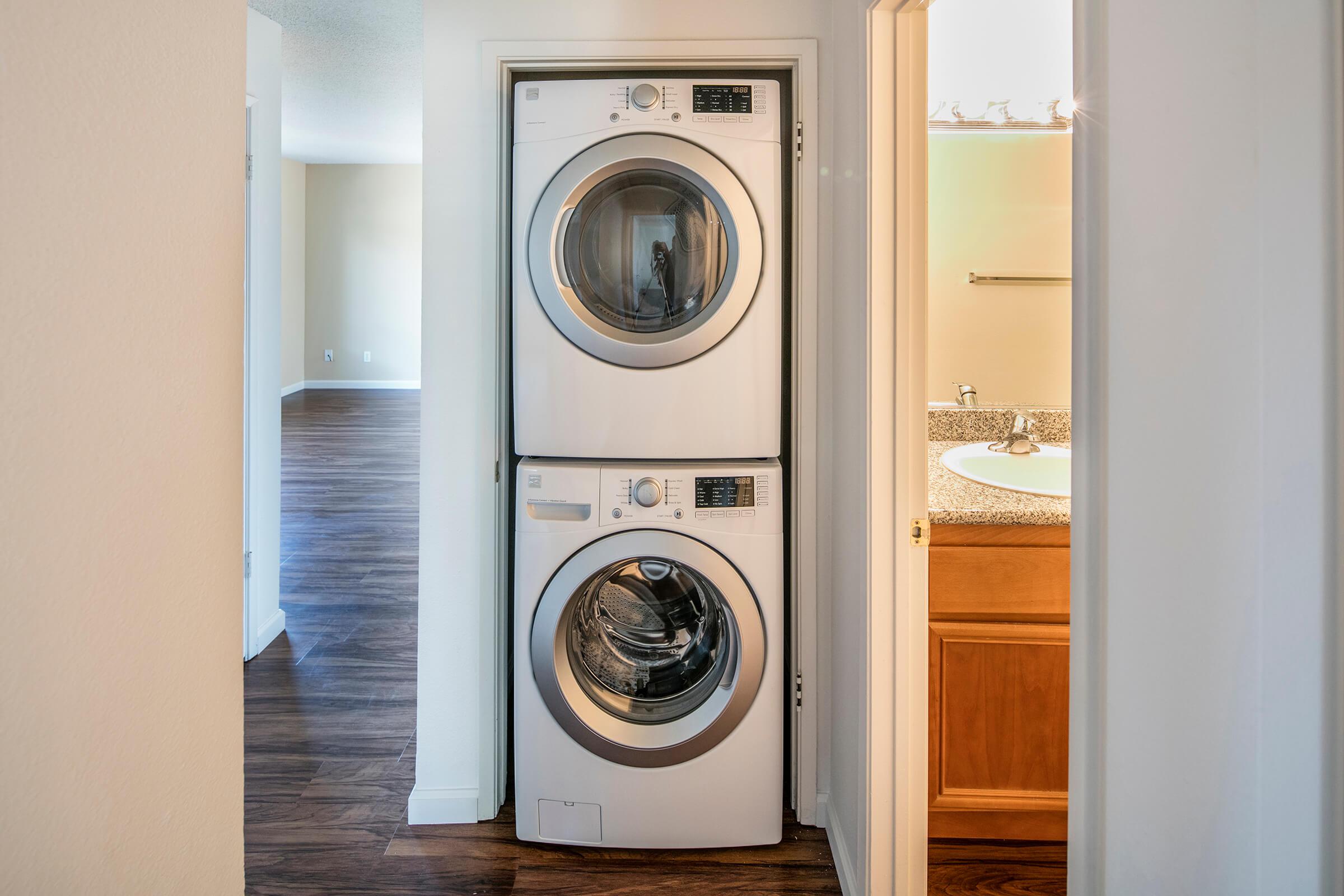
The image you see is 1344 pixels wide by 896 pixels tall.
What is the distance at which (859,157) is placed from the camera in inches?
64.1

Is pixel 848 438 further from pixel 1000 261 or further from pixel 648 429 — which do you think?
pixel 1000 261

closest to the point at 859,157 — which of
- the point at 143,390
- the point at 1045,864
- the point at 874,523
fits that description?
the point at 874,523

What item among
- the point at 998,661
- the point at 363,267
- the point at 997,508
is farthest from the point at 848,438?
the point at 363,267

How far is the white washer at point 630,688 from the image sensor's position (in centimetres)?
188

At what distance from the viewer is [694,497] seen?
6.17 feet

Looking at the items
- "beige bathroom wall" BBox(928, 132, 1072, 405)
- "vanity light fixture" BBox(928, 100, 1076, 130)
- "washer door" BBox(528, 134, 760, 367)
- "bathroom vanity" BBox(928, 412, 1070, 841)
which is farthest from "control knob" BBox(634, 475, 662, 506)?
"vanity light fixture" BBox(928, 100, 1076, 130)

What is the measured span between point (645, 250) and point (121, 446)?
1460 millimetres

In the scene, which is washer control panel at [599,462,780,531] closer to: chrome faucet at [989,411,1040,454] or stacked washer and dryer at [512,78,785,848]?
stacked washer and dryer at [512,78,785,848]

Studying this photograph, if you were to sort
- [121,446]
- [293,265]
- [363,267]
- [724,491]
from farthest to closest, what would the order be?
[363,267] < [293,265] < [724,491] < [121,446]

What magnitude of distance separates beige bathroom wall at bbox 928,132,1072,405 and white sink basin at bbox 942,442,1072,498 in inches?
9.5

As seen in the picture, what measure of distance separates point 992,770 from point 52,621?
74.8 inches

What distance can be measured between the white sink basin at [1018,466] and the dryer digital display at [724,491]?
58 centimetres

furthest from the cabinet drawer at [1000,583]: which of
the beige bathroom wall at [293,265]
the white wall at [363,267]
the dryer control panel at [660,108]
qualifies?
the beige bathroom wall at [293,265]

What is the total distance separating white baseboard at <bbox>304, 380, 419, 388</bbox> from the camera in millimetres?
10211
